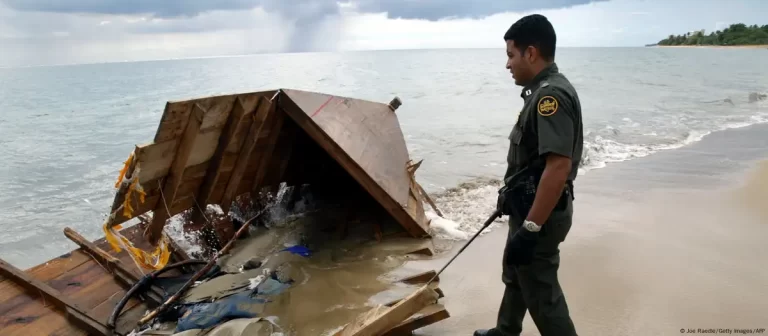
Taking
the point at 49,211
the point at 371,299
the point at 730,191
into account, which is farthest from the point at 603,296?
the point at 49,211

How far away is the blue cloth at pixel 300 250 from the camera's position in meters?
5.48

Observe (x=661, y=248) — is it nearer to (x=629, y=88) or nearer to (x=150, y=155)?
(x=150, y=155)

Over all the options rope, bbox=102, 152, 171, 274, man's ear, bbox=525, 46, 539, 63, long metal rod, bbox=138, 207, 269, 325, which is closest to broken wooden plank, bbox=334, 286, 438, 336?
man's ear, bbox=525, 46, 539, 63

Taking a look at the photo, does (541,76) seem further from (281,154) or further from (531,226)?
(281,154)

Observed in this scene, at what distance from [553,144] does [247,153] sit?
12.0 feet

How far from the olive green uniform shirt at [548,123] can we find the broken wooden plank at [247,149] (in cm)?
296

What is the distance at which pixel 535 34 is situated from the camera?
265cm

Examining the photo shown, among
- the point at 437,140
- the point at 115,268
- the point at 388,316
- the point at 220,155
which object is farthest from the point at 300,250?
the point at 437,140

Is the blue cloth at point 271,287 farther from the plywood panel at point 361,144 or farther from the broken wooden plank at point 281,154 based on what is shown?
the broken wooden plank at point 281,154

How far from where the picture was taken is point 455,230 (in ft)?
20.9

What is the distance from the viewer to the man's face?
2.74 meters

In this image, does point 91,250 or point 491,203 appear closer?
point 91,250

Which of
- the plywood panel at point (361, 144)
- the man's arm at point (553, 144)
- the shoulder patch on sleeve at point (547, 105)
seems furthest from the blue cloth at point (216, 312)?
the shoulder patch on sleeve at point (547, 105)

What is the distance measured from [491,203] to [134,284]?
5527 mm
